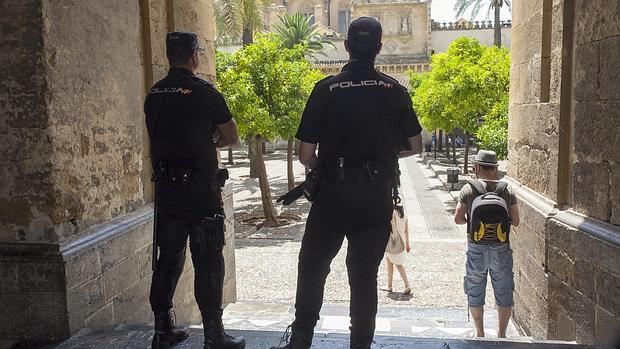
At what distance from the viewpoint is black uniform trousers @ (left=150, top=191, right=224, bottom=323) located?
10.2ft

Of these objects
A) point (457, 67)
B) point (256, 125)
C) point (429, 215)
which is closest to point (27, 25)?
point (256, 125)

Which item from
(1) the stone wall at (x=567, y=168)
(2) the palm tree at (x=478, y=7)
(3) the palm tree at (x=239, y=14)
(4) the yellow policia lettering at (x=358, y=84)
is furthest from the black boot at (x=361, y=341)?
(2) the palm tree at (x=478, y=7)

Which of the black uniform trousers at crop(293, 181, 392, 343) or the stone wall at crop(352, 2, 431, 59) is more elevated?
the stone wall at crop(352, 2, 431, 59)

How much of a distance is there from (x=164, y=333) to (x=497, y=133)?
11047mm

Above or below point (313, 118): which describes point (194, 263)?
below

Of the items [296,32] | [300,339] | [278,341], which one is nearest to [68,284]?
[278,341]

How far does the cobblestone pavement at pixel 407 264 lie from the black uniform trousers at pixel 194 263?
134 inches

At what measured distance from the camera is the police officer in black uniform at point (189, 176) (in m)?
3.03

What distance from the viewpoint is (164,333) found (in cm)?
325

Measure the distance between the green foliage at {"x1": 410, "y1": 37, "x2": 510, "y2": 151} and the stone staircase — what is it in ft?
32.4

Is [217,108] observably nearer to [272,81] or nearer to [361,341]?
[361,341]

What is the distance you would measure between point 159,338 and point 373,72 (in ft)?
6.19

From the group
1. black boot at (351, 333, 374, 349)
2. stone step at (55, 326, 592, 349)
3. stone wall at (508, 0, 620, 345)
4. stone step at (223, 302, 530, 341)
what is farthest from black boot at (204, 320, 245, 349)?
stone step at (223, 302, 530, 341)

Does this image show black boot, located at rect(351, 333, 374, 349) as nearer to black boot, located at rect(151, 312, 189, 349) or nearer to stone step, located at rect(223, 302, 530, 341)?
black boot, located at rect(151, 312, 189, 349)
